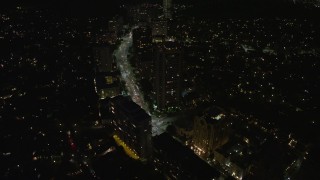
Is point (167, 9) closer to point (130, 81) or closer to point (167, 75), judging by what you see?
Result: point (130, 81)

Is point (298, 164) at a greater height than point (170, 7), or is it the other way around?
point (170, 7)

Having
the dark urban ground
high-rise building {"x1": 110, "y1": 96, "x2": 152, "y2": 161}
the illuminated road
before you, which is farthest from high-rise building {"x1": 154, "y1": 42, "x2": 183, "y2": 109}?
high-rise building {"x1": 110, "y1": 96, "x2": 152, "y2": 161}

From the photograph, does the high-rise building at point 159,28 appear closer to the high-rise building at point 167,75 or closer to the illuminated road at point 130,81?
the illuminated road at point 130,81

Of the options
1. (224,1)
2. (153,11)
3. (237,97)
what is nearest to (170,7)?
(153,11)

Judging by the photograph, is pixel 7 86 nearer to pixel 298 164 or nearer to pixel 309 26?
pixel 298 164

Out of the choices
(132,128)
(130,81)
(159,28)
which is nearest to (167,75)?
(132,128)

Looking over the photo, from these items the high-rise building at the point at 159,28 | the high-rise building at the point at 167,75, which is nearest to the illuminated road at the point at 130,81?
the high-rise building at the point at 167,75
